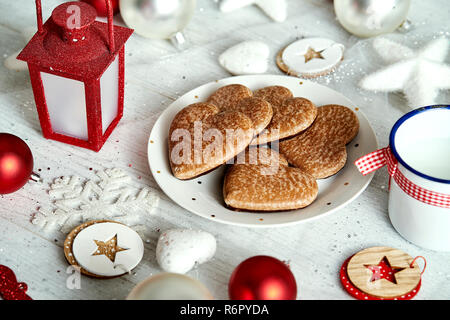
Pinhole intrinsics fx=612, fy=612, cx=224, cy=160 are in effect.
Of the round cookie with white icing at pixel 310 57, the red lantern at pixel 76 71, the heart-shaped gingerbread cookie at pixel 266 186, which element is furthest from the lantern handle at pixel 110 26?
the round cookie with white icing at pixel 310 57

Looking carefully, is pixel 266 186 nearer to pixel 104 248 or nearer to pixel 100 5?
pixel 104 248

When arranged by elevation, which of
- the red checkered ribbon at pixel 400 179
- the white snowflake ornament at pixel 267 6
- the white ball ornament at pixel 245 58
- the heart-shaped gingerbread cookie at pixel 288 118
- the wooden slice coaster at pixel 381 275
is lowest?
the wooden slice coaster at pixel 381 275

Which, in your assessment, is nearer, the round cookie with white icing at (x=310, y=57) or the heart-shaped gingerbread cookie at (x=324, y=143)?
the heart-shaped gingerbread cookie at (x=324, y=143)

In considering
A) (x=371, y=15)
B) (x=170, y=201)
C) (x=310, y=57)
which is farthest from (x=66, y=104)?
(x=371, y=15)

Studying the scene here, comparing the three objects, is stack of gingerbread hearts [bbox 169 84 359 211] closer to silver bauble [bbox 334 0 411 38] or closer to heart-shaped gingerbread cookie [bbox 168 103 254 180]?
heart-shaped gingerbread cookie [bbox 168 103 254 180]

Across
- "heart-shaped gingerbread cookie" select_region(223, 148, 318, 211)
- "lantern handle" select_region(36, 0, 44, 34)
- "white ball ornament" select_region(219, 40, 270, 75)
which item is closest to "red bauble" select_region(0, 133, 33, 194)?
"lantern handle" select_region(36, 0, 44, 34)

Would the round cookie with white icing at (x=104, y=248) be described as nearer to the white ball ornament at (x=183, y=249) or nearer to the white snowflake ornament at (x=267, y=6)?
the white ball ornament at (x=183, y=249)

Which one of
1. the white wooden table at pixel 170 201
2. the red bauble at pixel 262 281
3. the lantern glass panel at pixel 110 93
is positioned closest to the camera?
the red bauble at pixel 262 281
